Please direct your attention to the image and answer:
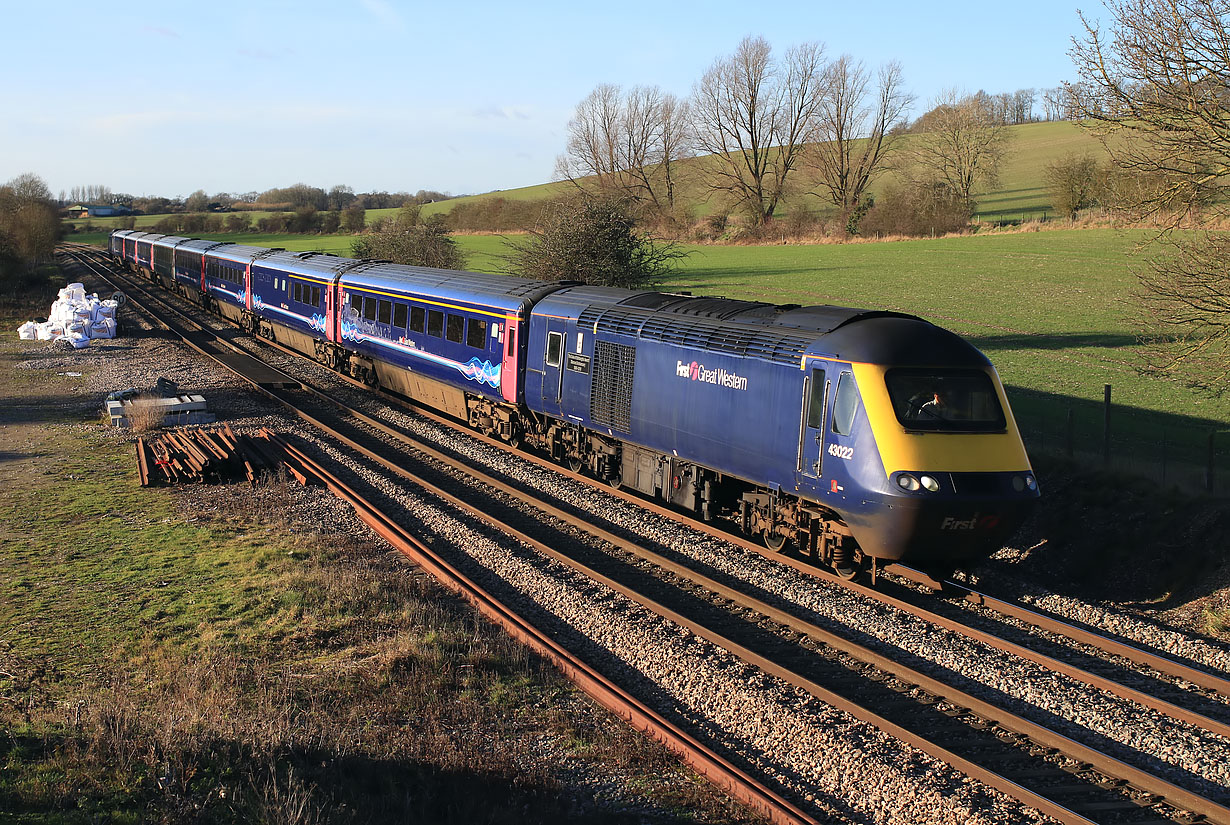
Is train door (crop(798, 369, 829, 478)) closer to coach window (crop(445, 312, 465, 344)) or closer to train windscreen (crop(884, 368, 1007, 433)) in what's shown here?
train windscreen (crop(884, 368, 1007, 433))

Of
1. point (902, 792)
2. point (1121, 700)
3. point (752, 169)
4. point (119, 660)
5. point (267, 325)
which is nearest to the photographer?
point (902, 792)

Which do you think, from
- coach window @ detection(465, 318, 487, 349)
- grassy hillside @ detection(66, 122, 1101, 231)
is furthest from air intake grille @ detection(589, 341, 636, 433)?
grassy hillside @ detection(66, 122, 1101, 231)

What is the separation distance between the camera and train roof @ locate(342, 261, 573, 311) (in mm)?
18422

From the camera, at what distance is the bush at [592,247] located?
30.2m

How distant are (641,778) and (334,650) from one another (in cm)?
395

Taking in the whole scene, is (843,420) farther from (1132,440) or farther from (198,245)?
(198,245)

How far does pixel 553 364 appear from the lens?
16750 mm

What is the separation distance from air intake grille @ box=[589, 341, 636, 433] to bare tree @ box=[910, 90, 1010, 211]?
5982 centimetres

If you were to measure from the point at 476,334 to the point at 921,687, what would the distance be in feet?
42.0

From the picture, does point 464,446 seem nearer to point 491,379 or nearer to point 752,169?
point 491,379

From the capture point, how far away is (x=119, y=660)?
9.28m

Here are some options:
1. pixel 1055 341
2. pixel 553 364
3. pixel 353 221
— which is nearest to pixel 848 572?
pixel 553 364

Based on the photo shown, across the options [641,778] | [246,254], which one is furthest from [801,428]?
[246,254]

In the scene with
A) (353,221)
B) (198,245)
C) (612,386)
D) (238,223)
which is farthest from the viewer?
(238,223)
